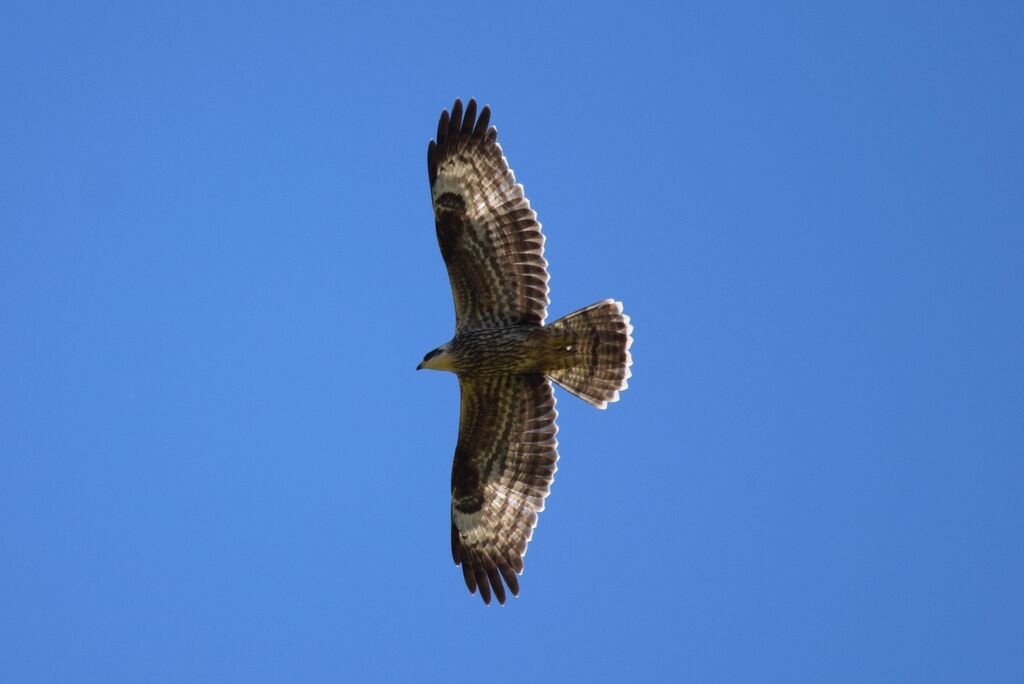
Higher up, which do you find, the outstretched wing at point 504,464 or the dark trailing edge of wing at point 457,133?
the dark trailing edge of wing at point 457,133

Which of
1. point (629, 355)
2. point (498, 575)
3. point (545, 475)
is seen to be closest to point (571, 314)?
point (629, 355)

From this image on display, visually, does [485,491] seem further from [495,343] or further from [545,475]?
[495,343]

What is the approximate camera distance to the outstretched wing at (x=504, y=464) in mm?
12648

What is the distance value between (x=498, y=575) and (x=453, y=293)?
2.32 metres

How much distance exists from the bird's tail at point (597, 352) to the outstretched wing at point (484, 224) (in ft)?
1.05

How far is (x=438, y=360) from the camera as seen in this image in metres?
Answer: 12.3

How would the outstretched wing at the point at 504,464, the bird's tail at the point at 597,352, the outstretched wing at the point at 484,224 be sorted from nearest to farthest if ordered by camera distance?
the outstretched wing at the point at 484,224
the bird's tail at the point at 597,352
the outstretched wing at the point at 504,464

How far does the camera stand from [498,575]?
41.8 feet

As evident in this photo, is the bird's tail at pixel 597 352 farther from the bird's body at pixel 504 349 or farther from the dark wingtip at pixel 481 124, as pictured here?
the dark wingtip at pixel 481 124

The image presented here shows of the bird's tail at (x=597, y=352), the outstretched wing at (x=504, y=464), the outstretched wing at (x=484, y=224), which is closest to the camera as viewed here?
the outstretched wing at (x=484, y=224)

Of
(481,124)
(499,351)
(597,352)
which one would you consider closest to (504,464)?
(499,351)

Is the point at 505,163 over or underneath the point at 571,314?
over

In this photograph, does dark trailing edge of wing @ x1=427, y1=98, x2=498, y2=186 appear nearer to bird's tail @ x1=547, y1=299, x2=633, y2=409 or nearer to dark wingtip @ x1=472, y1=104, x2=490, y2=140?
dark wingtip @ x1=472, y1=104, x2=490, y2=140

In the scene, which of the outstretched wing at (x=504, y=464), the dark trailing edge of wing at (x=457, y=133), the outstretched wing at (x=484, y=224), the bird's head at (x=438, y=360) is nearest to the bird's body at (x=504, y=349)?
the bird's head at (x=438, y=360)
